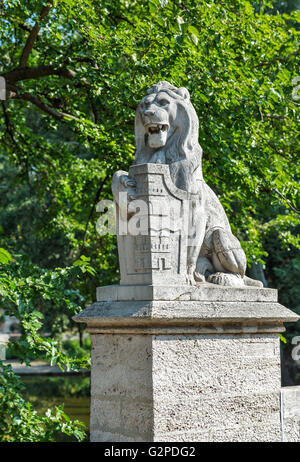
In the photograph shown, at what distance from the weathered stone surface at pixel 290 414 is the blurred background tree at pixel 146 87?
3.40 metres

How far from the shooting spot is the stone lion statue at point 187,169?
500 cm

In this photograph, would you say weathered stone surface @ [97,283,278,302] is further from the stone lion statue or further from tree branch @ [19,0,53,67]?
tree branch @ [19,0,53,67]

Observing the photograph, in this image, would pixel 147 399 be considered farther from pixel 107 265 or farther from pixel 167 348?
pixel 107 265

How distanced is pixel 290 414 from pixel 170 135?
2474mm

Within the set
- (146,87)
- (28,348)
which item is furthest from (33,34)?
(28,348)

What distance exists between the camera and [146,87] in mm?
8711

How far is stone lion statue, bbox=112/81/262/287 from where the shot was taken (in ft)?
16.4

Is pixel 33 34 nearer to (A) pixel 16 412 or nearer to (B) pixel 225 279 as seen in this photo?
(A) pixel 16 412

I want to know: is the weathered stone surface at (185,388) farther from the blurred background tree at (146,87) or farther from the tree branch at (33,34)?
the tree branch at (33,34)

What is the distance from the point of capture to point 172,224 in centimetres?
484

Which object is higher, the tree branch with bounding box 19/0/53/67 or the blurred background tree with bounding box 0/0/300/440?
the tree branch with bounding box 19/0/53/67

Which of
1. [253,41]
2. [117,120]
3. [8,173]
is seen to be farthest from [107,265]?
[8,173]

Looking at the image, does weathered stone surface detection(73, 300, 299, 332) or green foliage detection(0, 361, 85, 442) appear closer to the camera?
weathered stone surface detection(73, 300, 299, 332)

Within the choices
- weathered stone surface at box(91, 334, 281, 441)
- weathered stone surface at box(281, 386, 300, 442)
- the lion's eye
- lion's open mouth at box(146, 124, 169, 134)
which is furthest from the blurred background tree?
weathered stone surface at box(281, 386, 300, 442)
